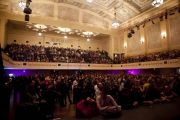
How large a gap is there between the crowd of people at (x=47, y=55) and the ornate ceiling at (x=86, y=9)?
12.8ft

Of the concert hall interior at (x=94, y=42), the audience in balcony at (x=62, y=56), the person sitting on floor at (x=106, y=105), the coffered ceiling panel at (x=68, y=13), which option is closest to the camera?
the person sitting on floor at (x=106, y=105)

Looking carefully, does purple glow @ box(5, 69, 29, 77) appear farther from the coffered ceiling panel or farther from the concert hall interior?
the coffered ceiling panel

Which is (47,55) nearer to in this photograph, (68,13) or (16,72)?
(16,72)

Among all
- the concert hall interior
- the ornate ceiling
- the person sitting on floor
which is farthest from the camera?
the ornate ceiling

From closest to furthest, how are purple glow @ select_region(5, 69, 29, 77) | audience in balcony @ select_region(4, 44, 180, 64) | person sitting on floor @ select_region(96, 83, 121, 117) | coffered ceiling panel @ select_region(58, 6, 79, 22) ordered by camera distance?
person sitting on floor @ select_region(96, 83, 121, 117)
audience in balcony @ select_region(4, 44, 180, 64)
purple glow @ select_region(5, 69, 29, 77)
coffered ceiling panel @ select_region(58, 6, 79, 22)

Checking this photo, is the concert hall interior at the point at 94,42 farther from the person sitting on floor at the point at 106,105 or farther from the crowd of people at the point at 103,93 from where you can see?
the person sitting on floor at the point at 106,105

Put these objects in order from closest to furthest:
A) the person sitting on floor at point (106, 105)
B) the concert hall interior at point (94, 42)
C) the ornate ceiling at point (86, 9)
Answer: the person sitting on floor at point (106, 105)
the concert hall interior at point (94, 42)
the ornate ceiling at point (86, 9)

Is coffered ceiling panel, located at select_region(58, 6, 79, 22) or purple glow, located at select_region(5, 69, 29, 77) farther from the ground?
coffered ceiling panel, located at select_region(58, 6, 79, 22)

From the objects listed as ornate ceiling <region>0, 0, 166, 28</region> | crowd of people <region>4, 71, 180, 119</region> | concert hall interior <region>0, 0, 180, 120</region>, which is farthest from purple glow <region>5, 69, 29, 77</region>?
crowd of people <region>4, 71, 180, 119</region>

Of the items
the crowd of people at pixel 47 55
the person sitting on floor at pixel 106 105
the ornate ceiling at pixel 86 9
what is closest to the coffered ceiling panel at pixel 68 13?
the ornate ceiling at pixel 86 9

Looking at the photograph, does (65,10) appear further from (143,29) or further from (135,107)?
(135,107)

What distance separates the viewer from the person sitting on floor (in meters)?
5.18

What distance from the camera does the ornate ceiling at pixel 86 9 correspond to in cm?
1768

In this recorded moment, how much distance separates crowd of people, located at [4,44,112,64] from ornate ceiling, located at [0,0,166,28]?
12.8 ft
